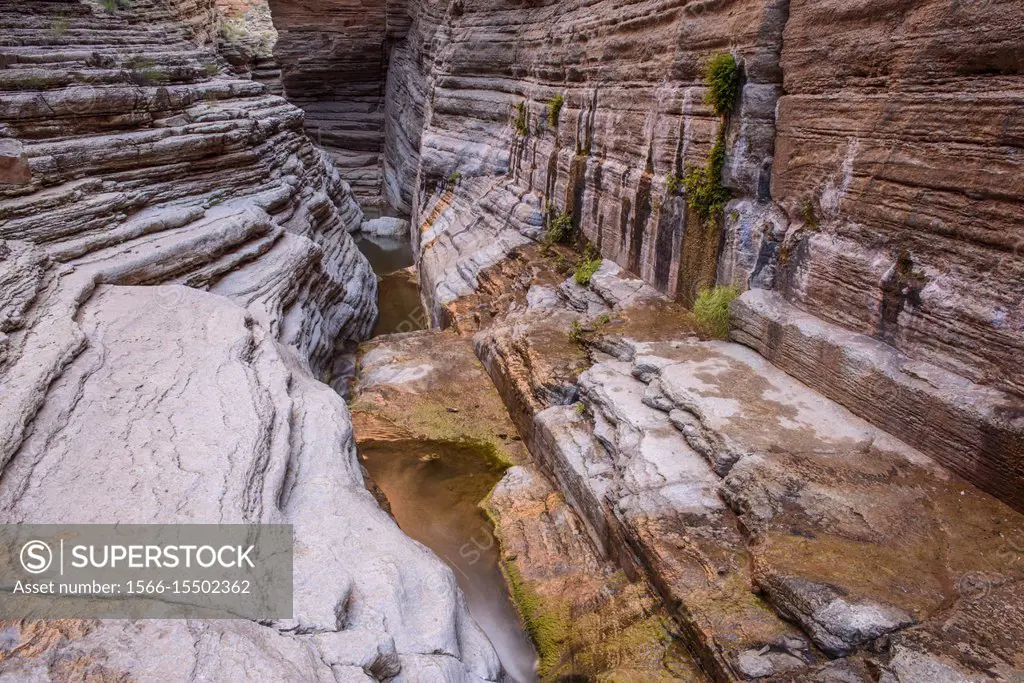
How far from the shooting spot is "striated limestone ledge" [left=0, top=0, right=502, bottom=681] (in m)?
3.56

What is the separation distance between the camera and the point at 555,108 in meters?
11.4

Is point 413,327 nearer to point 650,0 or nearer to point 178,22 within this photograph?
point 650,0

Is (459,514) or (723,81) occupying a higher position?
(723,81)

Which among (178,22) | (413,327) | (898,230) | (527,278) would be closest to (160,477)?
(898,230)

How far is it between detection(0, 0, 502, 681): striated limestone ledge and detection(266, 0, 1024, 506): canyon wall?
356 cm

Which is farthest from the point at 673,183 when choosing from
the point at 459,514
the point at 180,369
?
the point at 180,369

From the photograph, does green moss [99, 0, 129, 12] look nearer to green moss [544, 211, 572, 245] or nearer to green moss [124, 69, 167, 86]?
green moss [124, 69, 167, 86]

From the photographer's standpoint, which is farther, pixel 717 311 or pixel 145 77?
pixel 145 77

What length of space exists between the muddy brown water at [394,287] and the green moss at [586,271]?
→ 4.37 metres

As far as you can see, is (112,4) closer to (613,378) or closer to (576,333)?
(576,333)

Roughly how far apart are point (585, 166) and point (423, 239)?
5.93 meters

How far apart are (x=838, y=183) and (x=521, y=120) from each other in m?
8.27

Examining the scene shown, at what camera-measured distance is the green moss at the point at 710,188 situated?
284 inches

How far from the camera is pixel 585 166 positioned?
1016 centimetres
